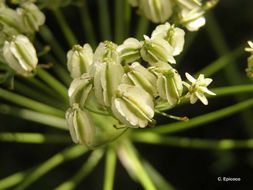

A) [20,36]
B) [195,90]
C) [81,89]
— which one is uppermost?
[20,36]

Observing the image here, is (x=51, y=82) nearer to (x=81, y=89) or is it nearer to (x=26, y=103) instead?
(x=26, y=103)

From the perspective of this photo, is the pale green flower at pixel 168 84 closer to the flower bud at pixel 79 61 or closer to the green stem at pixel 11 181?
the flower bud at pixel 79 61

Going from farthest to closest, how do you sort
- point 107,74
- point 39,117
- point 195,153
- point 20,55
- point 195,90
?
point 195,153
point 39,117
point 20,55
point 195,90
point 107,74

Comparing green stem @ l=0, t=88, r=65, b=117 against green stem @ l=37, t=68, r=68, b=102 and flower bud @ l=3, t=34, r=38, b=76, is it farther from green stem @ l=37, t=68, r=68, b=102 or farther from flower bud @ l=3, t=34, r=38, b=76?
flower bud @ l=3, t=34, r=38, b=76

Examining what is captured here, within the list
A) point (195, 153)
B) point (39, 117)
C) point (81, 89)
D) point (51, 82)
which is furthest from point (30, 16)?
point (195, 153)

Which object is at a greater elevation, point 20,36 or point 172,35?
point 20,36

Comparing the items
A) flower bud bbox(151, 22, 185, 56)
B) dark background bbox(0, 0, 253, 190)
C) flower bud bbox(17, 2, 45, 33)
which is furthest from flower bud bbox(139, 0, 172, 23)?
dark background bbox(0, 0, 253, 190)

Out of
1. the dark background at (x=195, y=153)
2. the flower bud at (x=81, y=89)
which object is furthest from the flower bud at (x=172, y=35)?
the dark background at (x=195, y=153)

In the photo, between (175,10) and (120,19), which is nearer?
(175,10)

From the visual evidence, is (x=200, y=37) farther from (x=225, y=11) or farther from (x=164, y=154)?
(x=164, y=154)
